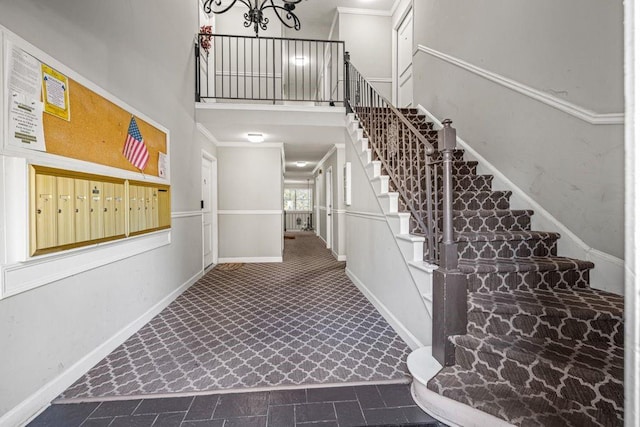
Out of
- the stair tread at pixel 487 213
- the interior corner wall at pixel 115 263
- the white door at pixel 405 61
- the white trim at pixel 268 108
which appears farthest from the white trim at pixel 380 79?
the stair tread at pixel 487 213

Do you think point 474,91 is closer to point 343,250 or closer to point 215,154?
point 343,250

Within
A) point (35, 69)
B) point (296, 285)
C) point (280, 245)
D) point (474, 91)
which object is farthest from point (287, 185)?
point (35, 69)

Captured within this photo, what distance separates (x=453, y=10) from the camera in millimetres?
3631

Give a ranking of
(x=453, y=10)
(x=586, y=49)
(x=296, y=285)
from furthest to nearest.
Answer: (x=296, y=285) → (x=453, y=10) → (x=586, y=49)

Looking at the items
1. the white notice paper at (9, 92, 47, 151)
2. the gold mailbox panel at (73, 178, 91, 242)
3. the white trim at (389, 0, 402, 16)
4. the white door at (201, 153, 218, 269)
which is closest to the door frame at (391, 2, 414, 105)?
the white trim at (389, 0, 402, 16)

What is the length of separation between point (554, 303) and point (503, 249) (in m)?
0.55

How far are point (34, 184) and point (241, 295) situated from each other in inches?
99.9

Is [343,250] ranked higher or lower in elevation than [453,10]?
lower

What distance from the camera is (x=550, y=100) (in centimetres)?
232

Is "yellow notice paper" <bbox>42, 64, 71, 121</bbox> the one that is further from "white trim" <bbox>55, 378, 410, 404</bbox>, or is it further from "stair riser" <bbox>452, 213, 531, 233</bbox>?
"stair riser" <bbox>452, 213, 531, 233</bbox>

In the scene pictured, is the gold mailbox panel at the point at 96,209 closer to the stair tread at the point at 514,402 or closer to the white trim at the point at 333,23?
the stair tread at the point at 514,402

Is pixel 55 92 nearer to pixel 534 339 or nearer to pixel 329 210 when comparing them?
pixel 534 339

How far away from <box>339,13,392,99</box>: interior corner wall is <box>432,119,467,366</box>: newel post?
466cm

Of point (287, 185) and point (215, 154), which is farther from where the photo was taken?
point (287, 185)
